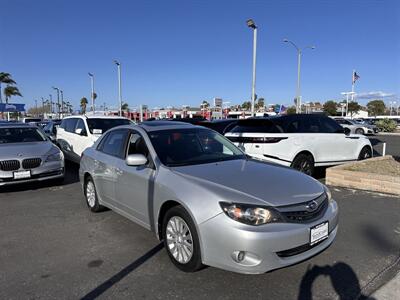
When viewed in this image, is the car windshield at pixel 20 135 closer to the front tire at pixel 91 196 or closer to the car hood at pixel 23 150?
the car hood at pixel 23 150

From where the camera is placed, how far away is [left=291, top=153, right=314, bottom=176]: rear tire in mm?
8070

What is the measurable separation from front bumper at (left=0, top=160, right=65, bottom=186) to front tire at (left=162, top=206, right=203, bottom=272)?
499 cm

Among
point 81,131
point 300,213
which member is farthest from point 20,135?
point 300,213

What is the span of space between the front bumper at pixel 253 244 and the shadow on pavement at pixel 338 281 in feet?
1.08

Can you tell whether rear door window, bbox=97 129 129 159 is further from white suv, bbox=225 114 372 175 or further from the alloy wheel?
white suv, bbox=225 114 372 175

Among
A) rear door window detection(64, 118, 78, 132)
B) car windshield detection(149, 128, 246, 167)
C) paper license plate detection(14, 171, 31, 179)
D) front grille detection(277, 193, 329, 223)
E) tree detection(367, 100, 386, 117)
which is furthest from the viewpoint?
tree detection(367, 100, 386, 117)

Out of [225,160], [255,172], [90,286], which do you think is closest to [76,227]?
[90,286]

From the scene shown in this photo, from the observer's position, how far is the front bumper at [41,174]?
24.3 ft

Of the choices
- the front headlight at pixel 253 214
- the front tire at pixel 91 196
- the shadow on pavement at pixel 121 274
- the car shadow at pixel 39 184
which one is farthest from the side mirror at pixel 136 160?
the car shadow at pixel 39 184

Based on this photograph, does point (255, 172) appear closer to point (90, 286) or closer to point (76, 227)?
point (90, 286)

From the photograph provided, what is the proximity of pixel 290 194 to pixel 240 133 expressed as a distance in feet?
15.6

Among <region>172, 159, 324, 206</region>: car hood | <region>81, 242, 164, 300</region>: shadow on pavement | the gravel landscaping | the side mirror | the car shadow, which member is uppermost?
the side mirror

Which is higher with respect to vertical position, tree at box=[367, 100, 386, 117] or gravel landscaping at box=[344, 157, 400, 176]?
tree at box=[367, 100, 386, 117]

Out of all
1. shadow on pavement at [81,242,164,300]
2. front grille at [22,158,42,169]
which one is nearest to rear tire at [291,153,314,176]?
shadow on pavement at [81,242,164,300]
